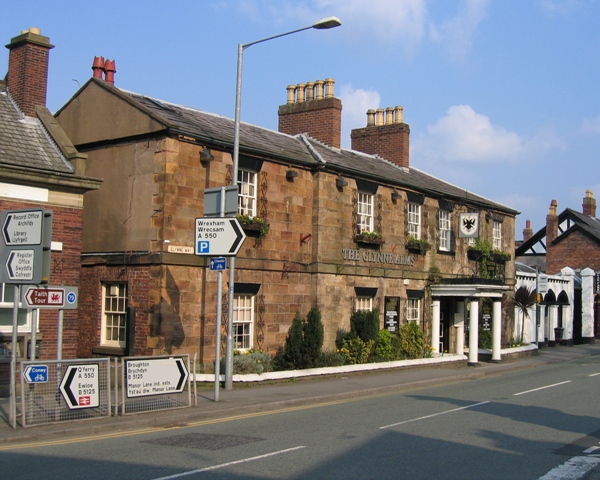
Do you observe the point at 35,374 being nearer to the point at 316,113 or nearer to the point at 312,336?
the point at 312,336

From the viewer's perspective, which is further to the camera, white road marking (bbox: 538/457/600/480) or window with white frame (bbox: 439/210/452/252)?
window with white frame (bbox: 439/210/452/252)

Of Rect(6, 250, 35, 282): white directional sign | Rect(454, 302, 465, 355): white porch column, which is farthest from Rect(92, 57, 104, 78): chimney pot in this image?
Rect(454, 302, 465, 355): white porch column

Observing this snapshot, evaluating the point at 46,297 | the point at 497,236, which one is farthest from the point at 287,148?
the point at 497,236

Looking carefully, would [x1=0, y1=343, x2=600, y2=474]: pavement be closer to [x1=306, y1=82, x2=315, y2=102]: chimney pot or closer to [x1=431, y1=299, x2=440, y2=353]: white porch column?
[x1=431, y1=299, x2=440, y2=353]: white porch column

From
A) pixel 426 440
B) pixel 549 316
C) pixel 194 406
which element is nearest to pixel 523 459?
pixel 426 440

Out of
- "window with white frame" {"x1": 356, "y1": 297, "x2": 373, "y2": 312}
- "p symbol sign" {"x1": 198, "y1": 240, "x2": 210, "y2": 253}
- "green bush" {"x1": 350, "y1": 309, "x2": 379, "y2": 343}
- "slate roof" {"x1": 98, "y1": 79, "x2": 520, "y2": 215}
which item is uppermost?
"slate roof" {"x1": 98, "y1": 79, "x2": 520, "y2": 215}

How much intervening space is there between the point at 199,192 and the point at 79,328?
509 centimetres

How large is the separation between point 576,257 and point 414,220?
28563 mm

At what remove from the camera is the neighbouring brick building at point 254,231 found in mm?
18859

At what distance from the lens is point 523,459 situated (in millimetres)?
9641

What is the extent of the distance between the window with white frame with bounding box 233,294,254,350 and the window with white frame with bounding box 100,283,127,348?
3.02m

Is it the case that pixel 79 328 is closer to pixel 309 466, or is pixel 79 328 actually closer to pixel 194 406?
pixel 194 406

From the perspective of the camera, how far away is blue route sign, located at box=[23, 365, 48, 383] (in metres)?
11.5

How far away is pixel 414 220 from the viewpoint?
2753cm
